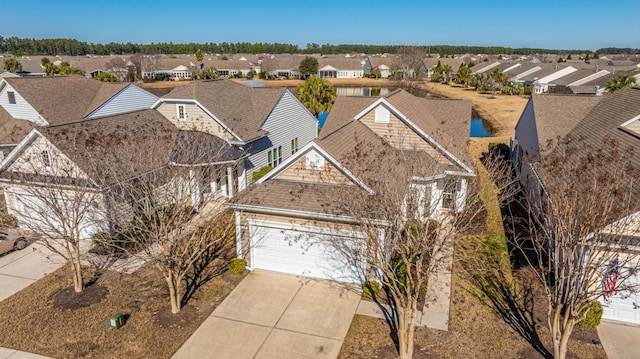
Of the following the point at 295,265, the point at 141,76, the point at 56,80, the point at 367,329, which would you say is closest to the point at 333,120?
the point at 295,265

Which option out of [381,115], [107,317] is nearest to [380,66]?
[381,115]

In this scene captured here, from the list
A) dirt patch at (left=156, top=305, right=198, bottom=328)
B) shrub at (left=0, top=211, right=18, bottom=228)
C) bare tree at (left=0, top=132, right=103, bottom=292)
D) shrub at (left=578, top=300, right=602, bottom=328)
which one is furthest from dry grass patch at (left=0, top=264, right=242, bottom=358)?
shrub at (left=578, top=300, right=602, bottom=328)

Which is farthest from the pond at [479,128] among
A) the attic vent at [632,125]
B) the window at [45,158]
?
the window at [45,158]

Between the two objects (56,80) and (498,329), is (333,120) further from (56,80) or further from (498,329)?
(56,80)

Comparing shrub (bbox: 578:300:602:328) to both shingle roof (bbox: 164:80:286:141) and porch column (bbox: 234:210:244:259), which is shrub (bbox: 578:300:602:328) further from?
shingle roof (bbox: 164:80:286:141)

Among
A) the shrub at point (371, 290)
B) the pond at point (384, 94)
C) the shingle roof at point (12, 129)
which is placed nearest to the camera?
the shrub at point (371, 290)

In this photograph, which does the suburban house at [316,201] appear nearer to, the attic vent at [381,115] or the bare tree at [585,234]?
the bare tree at [585,234]
